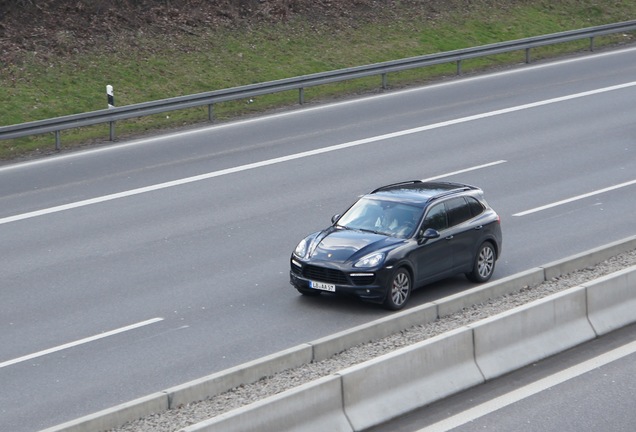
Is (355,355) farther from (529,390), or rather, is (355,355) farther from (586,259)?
(586,259)

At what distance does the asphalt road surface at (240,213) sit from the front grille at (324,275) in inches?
17.1

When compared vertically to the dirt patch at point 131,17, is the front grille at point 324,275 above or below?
below

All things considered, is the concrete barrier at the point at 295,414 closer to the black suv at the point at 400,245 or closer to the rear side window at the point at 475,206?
the black suv at the point at 400,245

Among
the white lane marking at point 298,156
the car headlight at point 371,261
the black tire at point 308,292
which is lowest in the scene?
the white lane marking at point 298,156

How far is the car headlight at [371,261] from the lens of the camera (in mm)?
13883

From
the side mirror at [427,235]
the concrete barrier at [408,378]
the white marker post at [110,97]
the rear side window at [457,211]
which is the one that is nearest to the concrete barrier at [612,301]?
the concrete barrier at [408,378]

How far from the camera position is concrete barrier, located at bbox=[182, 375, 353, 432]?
8.91 metres

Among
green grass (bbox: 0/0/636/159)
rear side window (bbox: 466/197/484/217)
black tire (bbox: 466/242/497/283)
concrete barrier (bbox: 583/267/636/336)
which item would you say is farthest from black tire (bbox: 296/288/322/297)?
green grass (bbox: 0/0/636/159)

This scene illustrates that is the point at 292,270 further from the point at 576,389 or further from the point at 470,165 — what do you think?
the point at 470,165

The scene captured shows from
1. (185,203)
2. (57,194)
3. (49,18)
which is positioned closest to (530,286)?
(185,203)

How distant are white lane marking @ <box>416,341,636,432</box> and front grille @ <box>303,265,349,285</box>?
3345 millimetres

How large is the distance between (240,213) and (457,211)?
4.50m

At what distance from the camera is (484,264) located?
1538 centimetres

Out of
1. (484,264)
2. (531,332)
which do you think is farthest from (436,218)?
(531,332)
